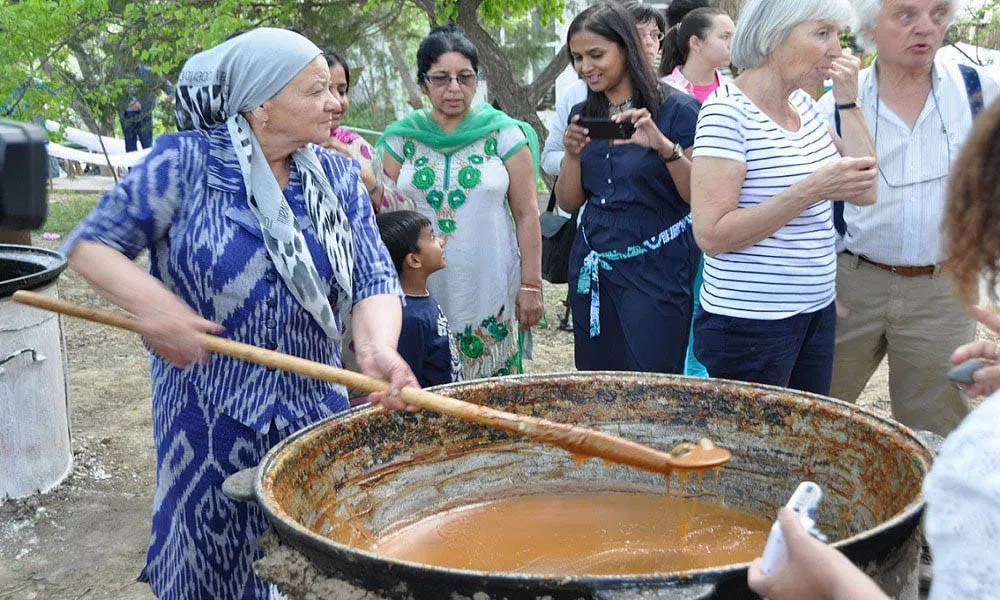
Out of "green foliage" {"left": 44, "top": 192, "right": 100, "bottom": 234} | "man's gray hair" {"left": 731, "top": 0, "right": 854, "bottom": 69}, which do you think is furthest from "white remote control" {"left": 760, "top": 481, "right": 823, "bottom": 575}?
"green foliage" {"left": 44, "top": 192, "right": 100, "bottom": 234}

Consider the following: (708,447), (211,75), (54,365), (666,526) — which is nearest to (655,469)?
(708,447)

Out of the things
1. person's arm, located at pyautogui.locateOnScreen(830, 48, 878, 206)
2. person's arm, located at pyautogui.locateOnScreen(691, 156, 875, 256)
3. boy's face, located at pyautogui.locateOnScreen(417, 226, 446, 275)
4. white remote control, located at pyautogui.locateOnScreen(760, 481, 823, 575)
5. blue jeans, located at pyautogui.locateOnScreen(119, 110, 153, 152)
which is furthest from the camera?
blue jeans, located at pyautogui.locateOnScreen(119, 110, 153, 152)

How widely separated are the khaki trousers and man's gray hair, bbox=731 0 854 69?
2.93ft

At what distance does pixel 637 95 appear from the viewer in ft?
12.0

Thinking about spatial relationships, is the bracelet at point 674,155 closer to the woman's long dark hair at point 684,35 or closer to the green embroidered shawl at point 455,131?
the green embroidered shawl at point 455,131

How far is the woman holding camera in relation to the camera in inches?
139

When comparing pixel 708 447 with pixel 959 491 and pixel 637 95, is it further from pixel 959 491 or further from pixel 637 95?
pixel 637 95

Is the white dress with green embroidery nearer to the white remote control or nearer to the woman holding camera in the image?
the woman holding camera

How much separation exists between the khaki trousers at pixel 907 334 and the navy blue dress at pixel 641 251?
56 centimetres

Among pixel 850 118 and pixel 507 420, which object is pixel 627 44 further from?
pixel 507 420

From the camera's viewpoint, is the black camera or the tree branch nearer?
the black camera

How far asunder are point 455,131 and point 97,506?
220 centimetres

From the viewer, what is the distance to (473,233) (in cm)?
395

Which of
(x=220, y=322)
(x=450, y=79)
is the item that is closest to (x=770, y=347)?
(x=220, y=322)
